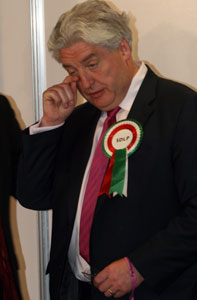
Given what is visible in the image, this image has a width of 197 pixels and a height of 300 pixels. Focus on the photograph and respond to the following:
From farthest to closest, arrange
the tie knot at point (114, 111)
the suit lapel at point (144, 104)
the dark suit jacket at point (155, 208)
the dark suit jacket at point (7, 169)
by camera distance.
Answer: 1. the dark suit jacket at point (7, 169)
2. the tie knot at point (114, 111)
3. the suit lapel at point (144, 104)
4. the dark suit jacket at point (155, 208)

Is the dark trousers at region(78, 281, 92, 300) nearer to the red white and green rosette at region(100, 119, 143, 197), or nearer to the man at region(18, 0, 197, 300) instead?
the man at region(18, 0, 197, 300)

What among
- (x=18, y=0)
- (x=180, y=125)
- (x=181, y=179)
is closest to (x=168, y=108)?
(x=180, y=125)

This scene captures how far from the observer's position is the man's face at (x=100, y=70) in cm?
149

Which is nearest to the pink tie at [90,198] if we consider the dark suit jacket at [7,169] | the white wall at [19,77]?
the dark suit jacket at [7,169]

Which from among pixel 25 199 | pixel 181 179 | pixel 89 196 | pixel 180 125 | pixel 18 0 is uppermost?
pixel 18 0

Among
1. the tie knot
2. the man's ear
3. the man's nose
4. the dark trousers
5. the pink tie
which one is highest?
the man's ear

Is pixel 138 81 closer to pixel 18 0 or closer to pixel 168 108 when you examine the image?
pixel 168 108

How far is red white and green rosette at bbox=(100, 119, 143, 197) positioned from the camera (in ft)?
4.62

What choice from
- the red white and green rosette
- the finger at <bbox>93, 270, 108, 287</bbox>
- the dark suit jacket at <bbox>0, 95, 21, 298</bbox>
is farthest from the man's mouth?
the finger at <bbox>93, 270, 108, 287</bbox>

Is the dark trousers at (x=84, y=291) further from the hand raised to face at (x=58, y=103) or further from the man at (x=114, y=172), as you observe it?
the hand raised to face at (x=58, y=103)

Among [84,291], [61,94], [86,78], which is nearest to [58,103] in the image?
[61,94]

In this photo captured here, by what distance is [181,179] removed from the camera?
4.38 feet

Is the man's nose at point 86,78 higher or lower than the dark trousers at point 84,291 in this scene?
higher

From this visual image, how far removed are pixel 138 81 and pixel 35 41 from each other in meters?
0.84
